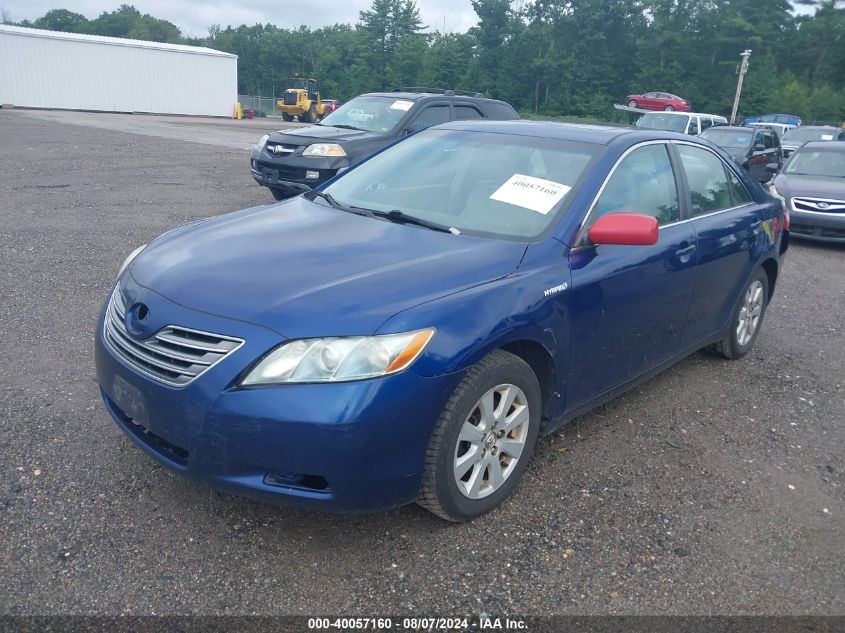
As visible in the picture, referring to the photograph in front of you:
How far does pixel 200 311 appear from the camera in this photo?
2707mm

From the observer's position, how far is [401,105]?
10.8 m

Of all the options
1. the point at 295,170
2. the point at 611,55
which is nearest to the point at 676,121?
the point at 295,170

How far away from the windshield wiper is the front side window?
0.69 metres

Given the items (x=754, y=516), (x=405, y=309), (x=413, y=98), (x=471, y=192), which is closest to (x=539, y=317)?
(x=405, y=309)

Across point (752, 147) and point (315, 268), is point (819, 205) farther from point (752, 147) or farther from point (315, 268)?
point (315, 268)

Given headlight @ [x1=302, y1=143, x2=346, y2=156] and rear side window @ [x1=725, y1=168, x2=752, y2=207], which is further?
headlight @ [x1=302, y1=143, x2=346, y2=156]

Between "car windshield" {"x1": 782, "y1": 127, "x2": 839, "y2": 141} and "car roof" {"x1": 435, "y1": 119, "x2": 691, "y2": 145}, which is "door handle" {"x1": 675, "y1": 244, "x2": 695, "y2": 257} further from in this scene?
"car windshield" {"x1": 782, "y1": 127, "x2": 839, "y2": 141}

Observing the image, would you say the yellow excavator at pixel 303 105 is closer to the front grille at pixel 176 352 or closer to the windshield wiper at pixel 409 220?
the windshield wiper at pixel 409 220

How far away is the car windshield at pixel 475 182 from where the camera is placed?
3.50 meters

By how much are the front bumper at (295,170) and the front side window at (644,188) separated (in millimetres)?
5919

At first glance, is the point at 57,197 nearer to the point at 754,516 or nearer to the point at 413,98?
the point at 413,98

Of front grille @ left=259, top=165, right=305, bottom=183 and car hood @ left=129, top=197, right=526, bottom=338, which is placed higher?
car hood @ left=129, top=197, right=526, bottom=338

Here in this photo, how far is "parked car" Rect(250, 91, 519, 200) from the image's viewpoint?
9641 mm

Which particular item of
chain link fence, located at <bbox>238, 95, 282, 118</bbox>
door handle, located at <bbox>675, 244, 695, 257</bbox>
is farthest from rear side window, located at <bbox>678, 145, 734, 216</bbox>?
chain link fence, located at <bbox>238, 95, 282, 118</bbox>
